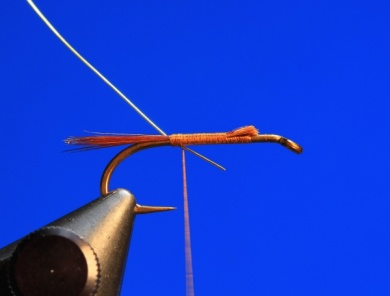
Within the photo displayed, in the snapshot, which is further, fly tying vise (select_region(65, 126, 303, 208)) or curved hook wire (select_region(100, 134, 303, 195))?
fly tying vise (select_region(65, 126, 303, 208))

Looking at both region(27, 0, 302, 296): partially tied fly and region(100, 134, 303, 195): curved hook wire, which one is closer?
region(100, 134, 303, 195): curved hook wire

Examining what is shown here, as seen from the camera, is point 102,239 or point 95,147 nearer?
point 102,239

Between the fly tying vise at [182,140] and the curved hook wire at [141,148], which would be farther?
the fly tying vise at [182,140]

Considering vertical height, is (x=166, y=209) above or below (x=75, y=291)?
above

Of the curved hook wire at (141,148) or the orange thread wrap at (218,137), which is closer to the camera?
the curved hook wire at (141,148)

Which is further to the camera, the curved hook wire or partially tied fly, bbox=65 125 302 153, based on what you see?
partially tied fly, bbox=65 125 302 153

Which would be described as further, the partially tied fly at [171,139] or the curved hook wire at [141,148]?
the partially tied fly at [171,139]

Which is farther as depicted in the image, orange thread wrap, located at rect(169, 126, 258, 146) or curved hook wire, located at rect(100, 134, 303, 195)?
orange thread wrap, located at rect(169, 126, 258, 146)

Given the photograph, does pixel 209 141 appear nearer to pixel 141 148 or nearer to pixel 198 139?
pixel 198 139

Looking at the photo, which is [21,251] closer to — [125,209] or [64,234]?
[64,234]

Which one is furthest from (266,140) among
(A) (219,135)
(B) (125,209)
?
(B) (125,209)

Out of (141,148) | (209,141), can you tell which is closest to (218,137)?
(209,141)
